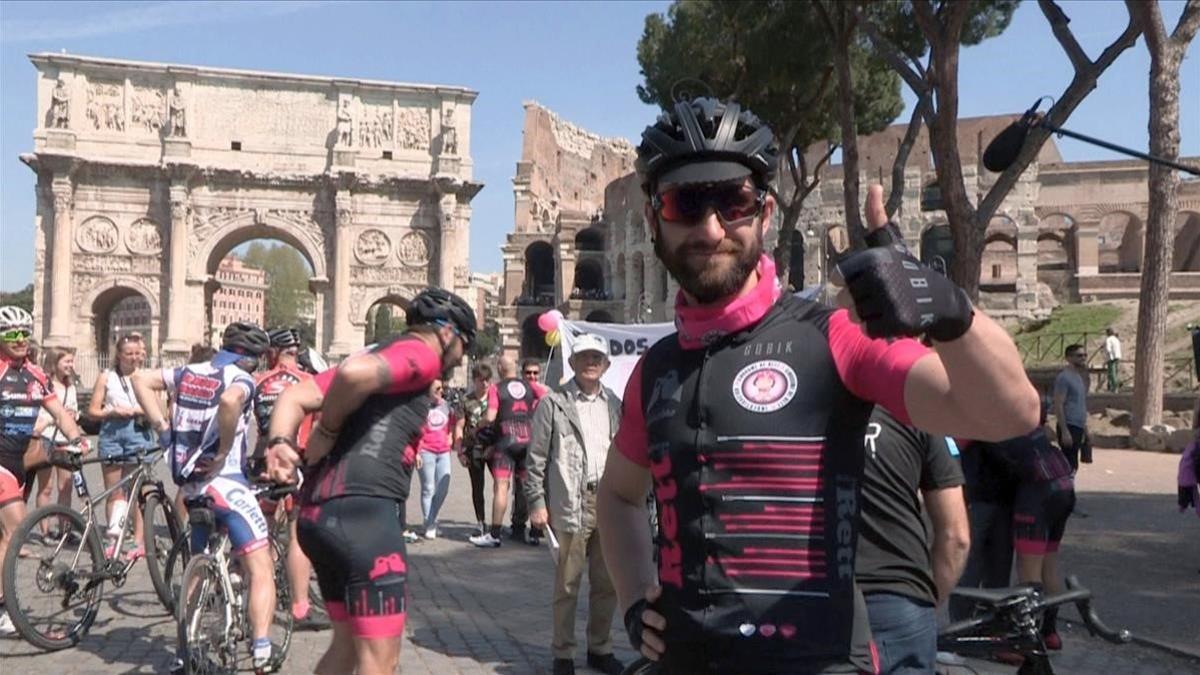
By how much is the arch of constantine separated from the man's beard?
38924mm

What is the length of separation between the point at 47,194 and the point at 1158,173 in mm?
34440

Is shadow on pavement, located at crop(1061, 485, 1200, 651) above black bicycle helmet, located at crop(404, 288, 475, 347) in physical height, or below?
below

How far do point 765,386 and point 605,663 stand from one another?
14.7 feet

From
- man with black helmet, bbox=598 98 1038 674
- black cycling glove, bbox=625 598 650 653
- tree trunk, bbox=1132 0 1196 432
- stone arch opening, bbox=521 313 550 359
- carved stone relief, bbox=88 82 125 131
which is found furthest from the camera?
stone arch opening, bbox=521 313 550 359

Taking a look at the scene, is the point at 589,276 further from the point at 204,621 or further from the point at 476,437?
the point at 204,621

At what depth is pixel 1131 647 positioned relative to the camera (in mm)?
6598

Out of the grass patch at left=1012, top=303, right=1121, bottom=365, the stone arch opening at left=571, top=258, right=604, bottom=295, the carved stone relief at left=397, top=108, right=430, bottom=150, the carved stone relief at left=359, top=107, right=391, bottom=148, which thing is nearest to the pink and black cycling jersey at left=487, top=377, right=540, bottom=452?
the grass patch at left=1012, top=303, right=1121, bottom=365

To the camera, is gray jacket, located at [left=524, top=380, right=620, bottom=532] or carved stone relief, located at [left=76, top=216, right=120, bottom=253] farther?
carved stone relief, located at [left=76, top=216, right=120, bottom=253]

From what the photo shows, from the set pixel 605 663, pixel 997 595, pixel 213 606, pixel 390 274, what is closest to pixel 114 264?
pixel 390 274

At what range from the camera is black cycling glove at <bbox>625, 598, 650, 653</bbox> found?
87.7 inches

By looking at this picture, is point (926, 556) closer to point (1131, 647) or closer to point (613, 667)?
point (613, 667)

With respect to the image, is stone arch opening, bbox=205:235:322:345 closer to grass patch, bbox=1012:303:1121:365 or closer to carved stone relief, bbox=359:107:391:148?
carved stone relief, bbox=359:107:391:148

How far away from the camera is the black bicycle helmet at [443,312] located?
14.0 ft

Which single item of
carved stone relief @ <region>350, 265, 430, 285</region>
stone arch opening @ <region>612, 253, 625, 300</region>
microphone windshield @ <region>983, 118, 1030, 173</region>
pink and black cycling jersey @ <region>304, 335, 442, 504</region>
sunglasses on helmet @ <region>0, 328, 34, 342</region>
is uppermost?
stone arch opening @ <region>612, 253, 625, 300</region>
